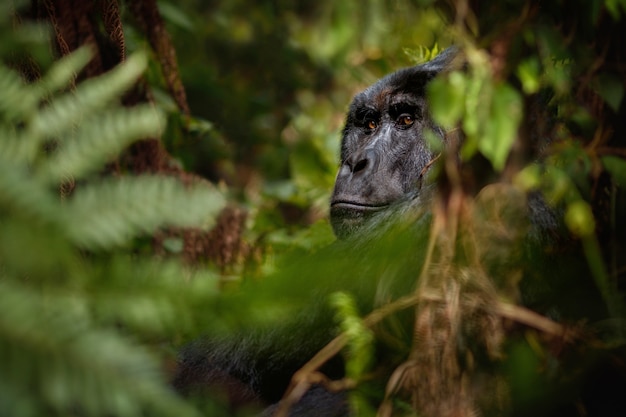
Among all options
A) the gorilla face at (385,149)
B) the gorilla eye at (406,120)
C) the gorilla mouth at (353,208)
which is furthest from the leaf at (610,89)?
the gorilla eye at (406,120)

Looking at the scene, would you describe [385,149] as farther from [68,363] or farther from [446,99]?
[68,363]

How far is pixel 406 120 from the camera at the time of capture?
3299 millimetres

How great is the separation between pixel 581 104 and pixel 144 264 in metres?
1.26

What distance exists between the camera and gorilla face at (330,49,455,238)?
A: 3.01 metres

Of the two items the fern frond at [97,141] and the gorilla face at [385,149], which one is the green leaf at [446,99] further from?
the gorilla face at [385,149]

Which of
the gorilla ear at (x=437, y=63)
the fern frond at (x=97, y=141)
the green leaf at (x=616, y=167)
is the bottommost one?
the green leaf at (x=616, y=167)

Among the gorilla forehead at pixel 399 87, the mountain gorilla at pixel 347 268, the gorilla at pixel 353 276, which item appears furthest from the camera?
the gorilla forehead at pixel 399 87

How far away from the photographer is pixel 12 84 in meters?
0.97

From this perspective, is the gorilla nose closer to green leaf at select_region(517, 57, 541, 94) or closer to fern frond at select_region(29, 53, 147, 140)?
green leaf at select_region(517, 57, 541, 94)

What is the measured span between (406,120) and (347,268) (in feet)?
6.53

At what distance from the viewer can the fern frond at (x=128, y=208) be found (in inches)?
33.2

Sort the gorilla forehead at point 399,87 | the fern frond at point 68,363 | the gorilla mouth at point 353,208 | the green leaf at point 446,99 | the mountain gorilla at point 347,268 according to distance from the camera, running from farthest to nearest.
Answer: the gorilla forehead at point 399,87 < the gorilla mouth at point 353,208 < the green leaf at point 446,99 < the mountain gorilla at point 347,268 < the fern frond at point 68,363

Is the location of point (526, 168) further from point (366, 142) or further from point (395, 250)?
point (366, 142)

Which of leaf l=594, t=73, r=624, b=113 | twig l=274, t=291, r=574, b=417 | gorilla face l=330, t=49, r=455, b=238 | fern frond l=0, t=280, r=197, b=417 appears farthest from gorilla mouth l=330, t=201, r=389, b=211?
fern frond l=0, t=280, r=197, b=417
